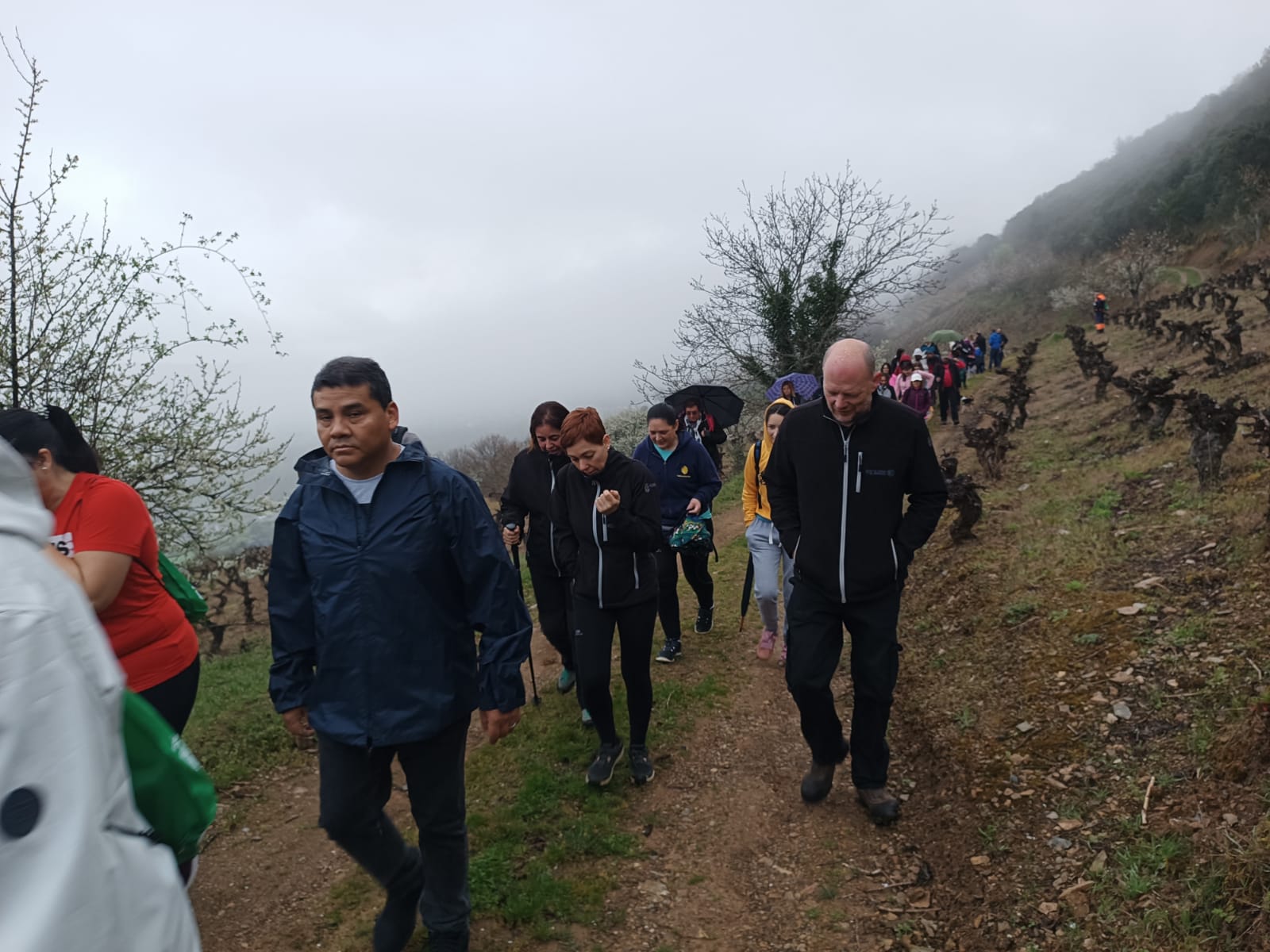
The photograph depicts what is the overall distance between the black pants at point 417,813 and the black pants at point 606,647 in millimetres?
1263

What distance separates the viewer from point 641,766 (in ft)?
14.1

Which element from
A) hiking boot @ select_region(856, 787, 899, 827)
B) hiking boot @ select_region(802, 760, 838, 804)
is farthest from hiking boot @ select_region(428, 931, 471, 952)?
hiking boot @ select_region(856, 787, 899, 827)

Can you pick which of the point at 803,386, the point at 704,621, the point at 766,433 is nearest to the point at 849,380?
the point at 766,433

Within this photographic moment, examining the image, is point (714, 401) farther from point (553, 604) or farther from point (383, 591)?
point (383, 591)

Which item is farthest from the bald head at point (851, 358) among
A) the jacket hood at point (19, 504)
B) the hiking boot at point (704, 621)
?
the hiking boot at point (704, 621)

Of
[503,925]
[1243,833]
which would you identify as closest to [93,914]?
[503,925]

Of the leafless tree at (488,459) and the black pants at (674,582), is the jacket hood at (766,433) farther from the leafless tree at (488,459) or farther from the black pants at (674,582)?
the leafless tree at (488,459)

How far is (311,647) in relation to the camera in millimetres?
2771

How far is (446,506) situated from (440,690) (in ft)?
2.05

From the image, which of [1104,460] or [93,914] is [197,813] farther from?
[1104,460]

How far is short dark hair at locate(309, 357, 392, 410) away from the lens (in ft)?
8.55

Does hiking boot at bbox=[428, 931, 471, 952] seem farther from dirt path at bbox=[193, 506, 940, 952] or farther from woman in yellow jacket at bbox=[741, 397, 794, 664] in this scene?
woman in yellow jacket at bbox=[741, 397, 794, 664]

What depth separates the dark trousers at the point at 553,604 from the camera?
5305 mm

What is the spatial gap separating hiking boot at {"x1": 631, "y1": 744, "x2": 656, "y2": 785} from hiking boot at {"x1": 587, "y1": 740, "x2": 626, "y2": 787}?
98 millimetres
